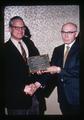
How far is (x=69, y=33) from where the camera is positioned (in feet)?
6.17

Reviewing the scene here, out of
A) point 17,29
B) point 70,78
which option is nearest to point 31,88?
point 70,78

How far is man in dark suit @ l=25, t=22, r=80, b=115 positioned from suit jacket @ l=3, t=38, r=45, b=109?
0.47 ft

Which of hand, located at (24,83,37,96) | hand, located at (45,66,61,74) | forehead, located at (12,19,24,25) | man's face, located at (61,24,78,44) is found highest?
forehead, located at (12,19,24,25)

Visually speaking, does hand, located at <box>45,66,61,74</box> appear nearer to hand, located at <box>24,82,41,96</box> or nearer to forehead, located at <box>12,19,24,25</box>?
hand, located at <box>24,82,41,96</box>

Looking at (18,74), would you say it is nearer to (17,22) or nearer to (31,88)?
(31,88)

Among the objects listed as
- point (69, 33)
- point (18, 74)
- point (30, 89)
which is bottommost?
point (30, 89)

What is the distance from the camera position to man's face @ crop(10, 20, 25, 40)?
6.23 feet

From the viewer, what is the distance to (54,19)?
189 centimetres

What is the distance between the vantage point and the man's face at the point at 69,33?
187cm

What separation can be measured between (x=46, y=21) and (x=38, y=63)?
0.33 meters

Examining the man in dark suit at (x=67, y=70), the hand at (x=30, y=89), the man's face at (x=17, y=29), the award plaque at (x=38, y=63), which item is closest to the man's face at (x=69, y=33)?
the man in dark suit at (x=67, y=70)

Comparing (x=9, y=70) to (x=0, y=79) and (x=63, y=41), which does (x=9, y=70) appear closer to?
(x=0, y=79)

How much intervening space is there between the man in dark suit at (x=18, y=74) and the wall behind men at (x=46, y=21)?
1.6 inches

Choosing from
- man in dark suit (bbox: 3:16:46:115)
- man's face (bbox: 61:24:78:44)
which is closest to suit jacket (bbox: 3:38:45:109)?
man in dark suit (bbox: 3:16:46:115)
